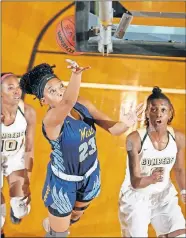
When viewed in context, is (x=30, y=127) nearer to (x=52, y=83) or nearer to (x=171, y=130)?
(x=52, y=83)

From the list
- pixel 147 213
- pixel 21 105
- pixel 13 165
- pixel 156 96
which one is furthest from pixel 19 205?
pixel 156 96

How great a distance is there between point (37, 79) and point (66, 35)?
25cm

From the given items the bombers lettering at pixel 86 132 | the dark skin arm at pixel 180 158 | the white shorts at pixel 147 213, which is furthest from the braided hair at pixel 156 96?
the white shorts at pixel 147 213

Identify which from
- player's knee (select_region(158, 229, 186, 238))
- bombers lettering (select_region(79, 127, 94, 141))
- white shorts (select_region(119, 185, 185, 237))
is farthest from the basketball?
player's knee (select_region(158, 229, 186, 238))

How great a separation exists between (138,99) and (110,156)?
1.00ft

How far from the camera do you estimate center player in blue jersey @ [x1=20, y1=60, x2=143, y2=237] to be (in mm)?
2340

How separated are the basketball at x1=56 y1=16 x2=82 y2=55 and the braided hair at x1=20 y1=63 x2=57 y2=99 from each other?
110 millimetres

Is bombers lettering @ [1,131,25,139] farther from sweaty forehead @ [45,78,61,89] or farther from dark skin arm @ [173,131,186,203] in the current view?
dark skin arm @ [173,131,186,203]

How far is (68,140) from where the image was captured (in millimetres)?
2355

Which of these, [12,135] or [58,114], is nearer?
[58,114]

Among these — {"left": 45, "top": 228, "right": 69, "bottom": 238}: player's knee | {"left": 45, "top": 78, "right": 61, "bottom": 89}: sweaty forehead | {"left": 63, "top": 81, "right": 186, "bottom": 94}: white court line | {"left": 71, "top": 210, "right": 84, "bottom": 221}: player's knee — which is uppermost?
{"left": 45, "top": 78, "right": 61, "bottom": 89}: sweaty forehead

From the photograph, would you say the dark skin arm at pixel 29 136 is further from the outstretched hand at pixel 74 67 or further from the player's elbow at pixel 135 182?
the player's elbow at pixel 135 182

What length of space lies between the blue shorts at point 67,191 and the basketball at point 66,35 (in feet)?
1.83

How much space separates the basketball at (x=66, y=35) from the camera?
2383 millimetres
